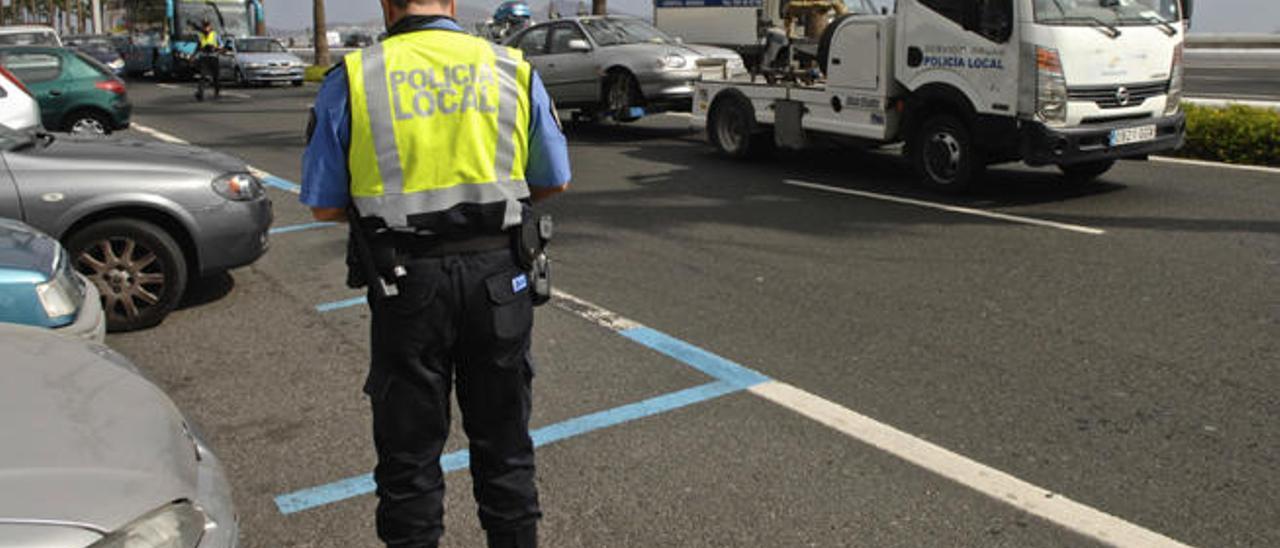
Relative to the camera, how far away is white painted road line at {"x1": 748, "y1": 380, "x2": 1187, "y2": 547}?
3373 mm

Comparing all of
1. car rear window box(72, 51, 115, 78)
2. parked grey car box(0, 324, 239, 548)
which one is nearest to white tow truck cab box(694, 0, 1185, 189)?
parked grey car box(0, 324, 239, 548)

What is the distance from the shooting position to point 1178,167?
10648mm

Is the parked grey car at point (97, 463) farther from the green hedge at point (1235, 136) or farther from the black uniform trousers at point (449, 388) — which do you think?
the green hedge at point (1235, 136)

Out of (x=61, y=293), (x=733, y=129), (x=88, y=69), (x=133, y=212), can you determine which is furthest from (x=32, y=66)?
(x=61, y=293)

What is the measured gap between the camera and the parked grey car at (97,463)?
2143mm

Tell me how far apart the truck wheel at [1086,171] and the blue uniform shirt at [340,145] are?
8156 millimetres

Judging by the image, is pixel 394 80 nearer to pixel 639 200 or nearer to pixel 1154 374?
pixel 1154 374

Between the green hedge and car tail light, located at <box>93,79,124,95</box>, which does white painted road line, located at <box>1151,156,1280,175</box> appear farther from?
car tail light, located at <box>93,79,124,95</box>

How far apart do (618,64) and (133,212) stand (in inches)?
364

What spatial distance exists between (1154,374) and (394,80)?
374cm

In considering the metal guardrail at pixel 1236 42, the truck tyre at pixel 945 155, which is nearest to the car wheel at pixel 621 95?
the truck tyre at pixel 945 155

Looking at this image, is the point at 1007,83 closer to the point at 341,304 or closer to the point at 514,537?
the point at 341,304

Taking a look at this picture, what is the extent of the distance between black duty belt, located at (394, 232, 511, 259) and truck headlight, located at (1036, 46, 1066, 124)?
7053 mm

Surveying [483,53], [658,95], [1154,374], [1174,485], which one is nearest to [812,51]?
[658,95]
